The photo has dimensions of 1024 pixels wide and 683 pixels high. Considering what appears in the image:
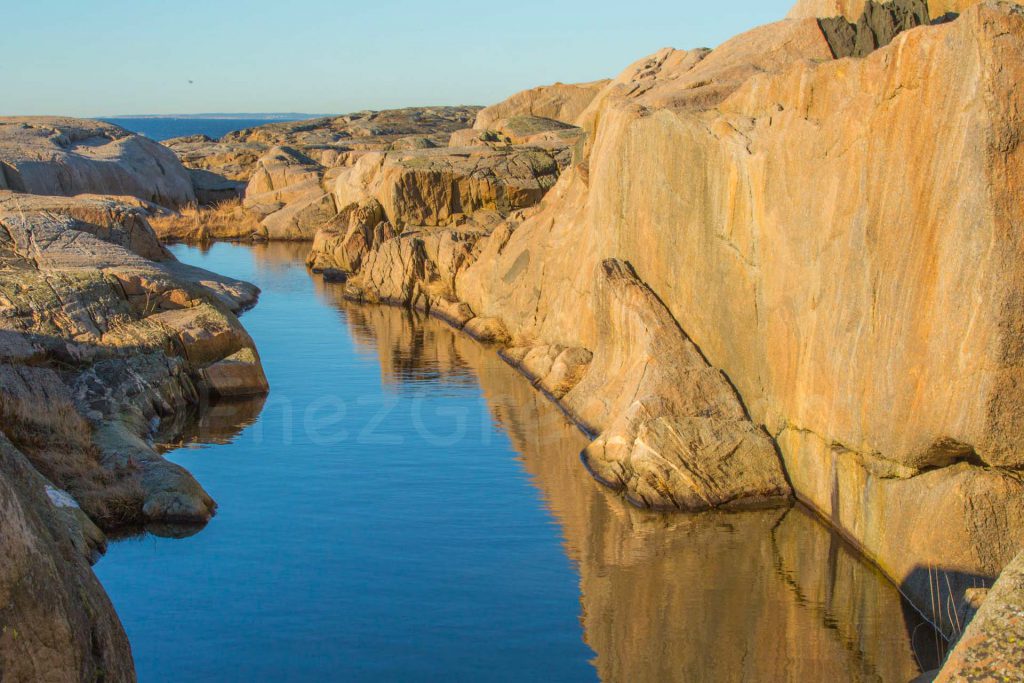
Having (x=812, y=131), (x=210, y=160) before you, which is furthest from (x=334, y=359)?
(x=210, y=160)

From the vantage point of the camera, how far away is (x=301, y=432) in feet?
57.1

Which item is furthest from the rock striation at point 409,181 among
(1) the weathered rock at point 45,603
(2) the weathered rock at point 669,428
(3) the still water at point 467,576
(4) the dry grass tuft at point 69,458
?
(1) the weathered rock at point 45,603

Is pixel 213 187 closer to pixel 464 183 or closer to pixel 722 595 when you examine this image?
pixel 464 183

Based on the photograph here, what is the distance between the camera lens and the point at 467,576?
1165 centimetres

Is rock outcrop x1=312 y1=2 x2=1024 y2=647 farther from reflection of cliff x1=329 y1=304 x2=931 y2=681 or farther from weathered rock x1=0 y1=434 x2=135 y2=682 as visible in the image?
weathered rock x1=0 y1=434 x2=135 y2=682

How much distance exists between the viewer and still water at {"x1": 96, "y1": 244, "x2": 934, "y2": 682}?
32.3ft

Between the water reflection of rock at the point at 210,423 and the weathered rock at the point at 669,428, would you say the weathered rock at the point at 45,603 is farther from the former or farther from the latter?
the water reflection of rock at the point at 210,423

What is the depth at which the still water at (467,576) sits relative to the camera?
9.84 meters

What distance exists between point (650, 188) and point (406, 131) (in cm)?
6615

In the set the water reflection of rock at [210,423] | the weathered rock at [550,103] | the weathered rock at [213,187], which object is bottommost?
the water reflection of rock at [210,423]

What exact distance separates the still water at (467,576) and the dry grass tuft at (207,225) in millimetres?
26609

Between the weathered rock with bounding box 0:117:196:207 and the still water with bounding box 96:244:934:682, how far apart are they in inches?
971

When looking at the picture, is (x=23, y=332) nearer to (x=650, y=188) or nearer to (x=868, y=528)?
(x=650, y=188)

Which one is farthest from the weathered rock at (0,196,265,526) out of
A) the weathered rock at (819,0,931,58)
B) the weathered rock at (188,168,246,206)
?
the weathered rock at (188,168,246,206)
